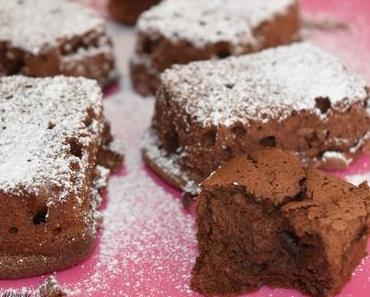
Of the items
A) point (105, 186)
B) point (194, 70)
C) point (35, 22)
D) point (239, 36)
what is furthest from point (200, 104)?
point (35, 22)

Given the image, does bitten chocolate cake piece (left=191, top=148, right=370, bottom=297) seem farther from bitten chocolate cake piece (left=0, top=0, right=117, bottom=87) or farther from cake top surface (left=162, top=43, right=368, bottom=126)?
bitten chocolate cake piece (left=0, top=0, right=117, bottom=87)

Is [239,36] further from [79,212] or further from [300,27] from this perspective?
[79,212]

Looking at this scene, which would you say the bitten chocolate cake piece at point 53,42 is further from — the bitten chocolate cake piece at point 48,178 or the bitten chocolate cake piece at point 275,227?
the bitten chocolate cake piece at point 275,227

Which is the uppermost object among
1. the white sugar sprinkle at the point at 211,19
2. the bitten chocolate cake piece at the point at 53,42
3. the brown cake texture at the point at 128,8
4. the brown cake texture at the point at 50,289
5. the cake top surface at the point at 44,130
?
the white sugar sprinkle at the point at 211,19

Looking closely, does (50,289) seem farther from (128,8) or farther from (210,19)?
(128,8)

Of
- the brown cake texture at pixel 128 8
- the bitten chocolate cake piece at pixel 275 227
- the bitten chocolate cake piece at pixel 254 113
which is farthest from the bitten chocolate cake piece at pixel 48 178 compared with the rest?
the brown cake texture at pixel 128 8

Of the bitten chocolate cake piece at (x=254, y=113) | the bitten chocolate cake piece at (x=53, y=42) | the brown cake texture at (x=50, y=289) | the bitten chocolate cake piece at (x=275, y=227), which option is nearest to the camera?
the bitten chocolate cake piece at (x=275, y=227)

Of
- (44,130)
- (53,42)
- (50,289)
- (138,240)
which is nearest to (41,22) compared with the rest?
(53,42)
